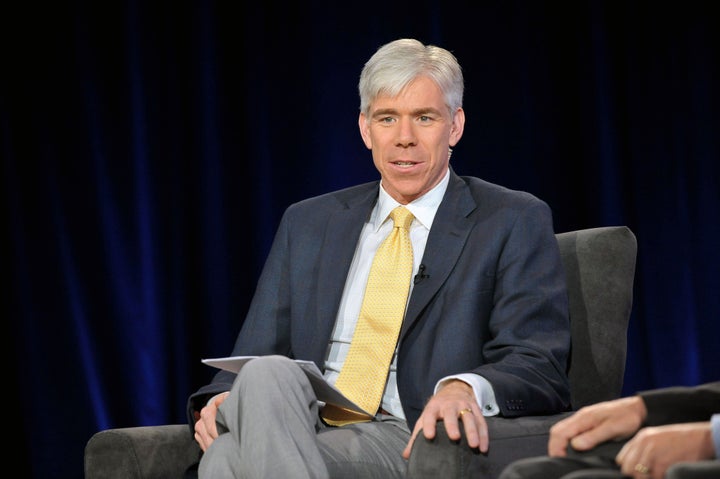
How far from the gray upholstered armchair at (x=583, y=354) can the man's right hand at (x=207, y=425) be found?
0.25ft

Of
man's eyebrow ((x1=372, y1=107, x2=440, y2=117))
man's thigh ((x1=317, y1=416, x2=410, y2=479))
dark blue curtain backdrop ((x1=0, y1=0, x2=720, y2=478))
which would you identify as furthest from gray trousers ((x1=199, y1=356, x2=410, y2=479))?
dark blue curtain backdrop ((x1=0, y1=0, x2=720, y2=478))

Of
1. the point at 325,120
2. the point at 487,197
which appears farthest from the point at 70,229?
the point at 487,197

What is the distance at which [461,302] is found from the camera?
2223mm

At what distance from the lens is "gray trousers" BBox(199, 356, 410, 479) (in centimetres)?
175

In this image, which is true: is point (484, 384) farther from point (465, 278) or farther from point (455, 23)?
point (455, 23)

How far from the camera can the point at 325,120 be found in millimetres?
3916

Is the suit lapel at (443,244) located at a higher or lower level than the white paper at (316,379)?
higher

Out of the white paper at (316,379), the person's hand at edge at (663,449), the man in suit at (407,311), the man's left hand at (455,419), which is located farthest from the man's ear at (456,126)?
the person's hand at edge at (663,449)

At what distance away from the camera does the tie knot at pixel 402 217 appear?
2441mm

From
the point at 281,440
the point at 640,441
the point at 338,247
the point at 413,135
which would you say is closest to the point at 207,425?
the point at 281,440

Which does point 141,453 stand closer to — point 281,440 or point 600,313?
point 281,440

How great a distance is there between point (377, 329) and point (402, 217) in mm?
316

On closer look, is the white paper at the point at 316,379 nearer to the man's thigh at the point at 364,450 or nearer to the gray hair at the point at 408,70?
the man's thigh at the point at 364,450

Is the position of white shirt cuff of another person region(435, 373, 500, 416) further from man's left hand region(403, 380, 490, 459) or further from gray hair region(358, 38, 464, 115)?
gray hair region(358, 38, 464, 115)
